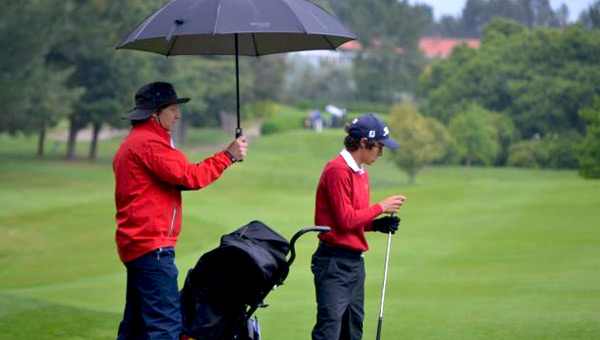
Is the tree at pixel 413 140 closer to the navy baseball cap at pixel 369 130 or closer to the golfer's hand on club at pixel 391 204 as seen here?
the navy baseball cap at pixel 369 130

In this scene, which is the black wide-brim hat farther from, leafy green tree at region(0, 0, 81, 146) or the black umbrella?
leafy green tree at region(0, 0, 81, 146)

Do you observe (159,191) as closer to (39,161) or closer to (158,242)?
(158,242)

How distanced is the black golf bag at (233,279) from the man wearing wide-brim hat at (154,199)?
0.13 meters

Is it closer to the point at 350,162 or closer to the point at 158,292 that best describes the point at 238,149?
the point at 350,162

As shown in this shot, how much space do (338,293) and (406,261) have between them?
35.8ft

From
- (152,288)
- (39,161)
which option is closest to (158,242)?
(152,288)

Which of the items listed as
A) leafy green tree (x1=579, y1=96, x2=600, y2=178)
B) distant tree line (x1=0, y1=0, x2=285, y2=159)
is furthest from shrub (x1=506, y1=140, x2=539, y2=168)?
distant tree line (x1=0, y1=0, x2=285, y2=159)

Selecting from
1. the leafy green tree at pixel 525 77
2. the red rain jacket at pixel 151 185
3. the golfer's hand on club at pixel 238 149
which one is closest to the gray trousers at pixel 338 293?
the golfer's hand on club at pixel 238 149

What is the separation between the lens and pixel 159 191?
5969 mm

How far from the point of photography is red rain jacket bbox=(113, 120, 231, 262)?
587cm

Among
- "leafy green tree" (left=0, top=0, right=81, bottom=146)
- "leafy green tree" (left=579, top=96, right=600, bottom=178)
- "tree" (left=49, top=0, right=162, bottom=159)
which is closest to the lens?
"leafy green tree" (left=579, top=96, right=600, bottom=178)

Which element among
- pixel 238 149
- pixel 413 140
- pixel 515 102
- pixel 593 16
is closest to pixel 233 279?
pixel 238 149

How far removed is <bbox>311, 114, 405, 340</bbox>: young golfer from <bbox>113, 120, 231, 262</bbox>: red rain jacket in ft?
2.43

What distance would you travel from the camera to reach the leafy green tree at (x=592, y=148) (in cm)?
3628
